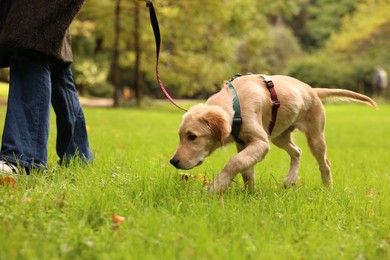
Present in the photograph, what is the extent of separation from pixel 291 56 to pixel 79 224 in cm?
4315

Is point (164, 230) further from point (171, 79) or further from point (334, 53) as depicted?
point (334, 53)

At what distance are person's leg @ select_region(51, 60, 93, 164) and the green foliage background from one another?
37.0 ft

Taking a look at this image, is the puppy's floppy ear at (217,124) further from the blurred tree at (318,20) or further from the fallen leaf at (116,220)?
the blurred tree at (318,20)

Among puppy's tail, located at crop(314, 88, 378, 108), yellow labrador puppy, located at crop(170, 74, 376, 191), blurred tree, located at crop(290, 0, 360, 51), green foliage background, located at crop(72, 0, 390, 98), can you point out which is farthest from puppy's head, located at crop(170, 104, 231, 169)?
blurred tree, located at crop(290, 0, 360, 51)

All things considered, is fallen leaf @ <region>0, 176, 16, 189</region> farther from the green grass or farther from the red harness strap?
the red harness strap

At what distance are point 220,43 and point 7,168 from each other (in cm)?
1945

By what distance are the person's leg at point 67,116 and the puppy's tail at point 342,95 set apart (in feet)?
7.35

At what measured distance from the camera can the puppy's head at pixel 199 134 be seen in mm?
3412

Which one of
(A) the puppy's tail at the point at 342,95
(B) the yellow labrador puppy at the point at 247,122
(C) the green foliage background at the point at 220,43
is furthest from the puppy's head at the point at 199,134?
(C) the green foliage background at the point at 220,43

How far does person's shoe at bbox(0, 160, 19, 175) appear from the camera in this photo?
10.7ft

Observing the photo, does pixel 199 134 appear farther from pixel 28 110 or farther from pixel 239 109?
pixel 28 110

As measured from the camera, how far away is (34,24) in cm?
348

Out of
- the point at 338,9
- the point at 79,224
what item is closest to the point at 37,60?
the point at 79,224

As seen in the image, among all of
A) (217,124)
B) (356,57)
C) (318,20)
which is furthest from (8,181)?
(318,20)
